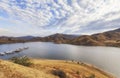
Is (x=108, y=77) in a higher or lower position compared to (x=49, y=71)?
lower

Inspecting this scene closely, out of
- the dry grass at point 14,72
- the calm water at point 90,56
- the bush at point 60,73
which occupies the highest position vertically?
the dry grass at point 14,72

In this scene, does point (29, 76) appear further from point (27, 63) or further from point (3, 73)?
point (27, 63)

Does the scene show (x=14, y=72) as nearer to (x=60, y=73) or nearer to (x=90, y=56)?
(x=60, y=73)

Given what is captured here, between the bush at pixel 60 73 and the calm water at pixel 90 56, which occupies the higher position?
the bush at pixel 60 73

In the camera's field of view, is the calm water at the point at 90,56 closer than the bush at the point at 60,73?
No

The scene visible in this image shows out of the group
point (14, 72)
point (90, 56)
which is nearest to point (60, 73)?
point (14, 72)

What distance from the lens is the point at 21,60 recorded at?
2738 centimetres

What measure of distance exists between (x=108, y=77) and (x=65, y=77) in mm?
15076

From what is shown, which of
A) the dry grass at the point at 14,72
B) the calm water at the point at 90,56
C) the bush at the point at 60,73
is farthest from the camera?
the calm water at the point at 90,56

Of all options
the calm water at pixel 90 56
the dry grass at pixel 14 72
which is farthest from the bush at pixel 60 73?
the calm water at pixel 90 56

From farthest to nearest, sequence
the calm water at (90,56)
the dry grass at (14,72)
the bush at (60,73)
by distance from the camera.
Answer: the calm water at (90,56)
the bush at (60,73)
the dry grass at (14,72)

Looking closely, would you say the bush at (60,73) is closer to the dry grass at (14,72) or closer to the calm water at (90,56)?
the dry grass at (14,72)

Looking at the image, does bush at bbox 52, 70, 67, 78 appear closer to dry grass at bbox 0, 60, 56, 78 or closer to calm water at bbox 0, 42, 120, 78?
dry grass at bbox 0, 60, 56, 78

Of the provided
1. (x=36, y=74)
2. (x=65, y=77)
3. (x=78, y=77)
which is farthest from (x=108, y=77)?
(x=36, y=74)
